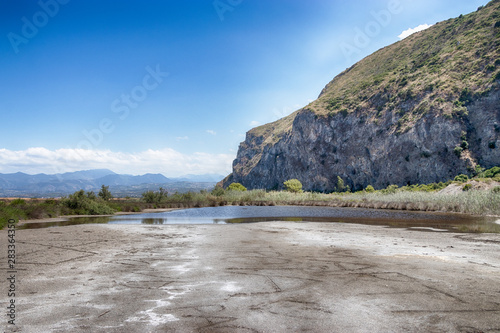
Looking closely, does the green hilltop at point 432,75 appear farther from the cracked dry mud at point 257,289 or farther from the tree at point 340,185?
the cracked dry mud at point 257,289

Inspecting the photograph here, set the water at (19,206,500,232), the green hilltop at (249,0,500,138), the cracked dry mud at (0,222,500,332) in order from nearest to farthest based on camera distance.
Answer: the cracked dry mud at (0,222,500,332) → the water at (19,206,500,232) → the green hilltop at (249,0,500,138)

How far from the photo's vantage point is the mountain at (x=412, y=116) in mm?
81188

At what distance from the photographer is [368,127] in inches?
4218

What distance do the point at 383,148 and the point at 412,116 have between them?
41.9 ft

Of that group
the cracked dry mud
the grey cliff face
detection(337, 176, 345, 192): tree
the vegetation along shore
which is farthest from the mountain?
the cracked dry mud

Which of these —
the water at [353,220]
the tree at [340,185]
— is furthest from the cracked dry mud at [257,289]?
the tree at [340,185]

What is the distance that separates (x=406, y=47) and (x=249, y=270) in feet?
476

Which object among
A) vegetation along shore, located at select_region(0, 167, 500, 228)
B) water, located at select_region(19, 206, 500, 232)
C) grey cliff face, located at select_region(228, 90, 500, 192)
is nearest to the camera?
water, located at select_region(19, 206, 500, 232)

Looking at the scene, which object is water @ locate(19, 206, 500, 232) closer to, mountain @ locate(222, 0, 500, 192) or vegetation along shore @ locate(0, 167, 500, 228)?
vegetation along shore @ locate(0, 167, 500, 228)

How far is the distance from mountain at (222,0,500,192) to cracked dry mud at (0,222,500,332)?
278 feet

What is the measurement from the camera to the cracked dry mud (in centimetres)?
481

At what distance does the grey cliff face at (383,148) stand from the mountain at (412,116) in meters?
0.26

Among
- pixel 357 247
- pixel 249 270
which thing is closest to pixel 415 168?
pixel 357 247

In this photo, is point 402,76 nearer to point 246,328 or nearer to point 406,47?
point 406,47
